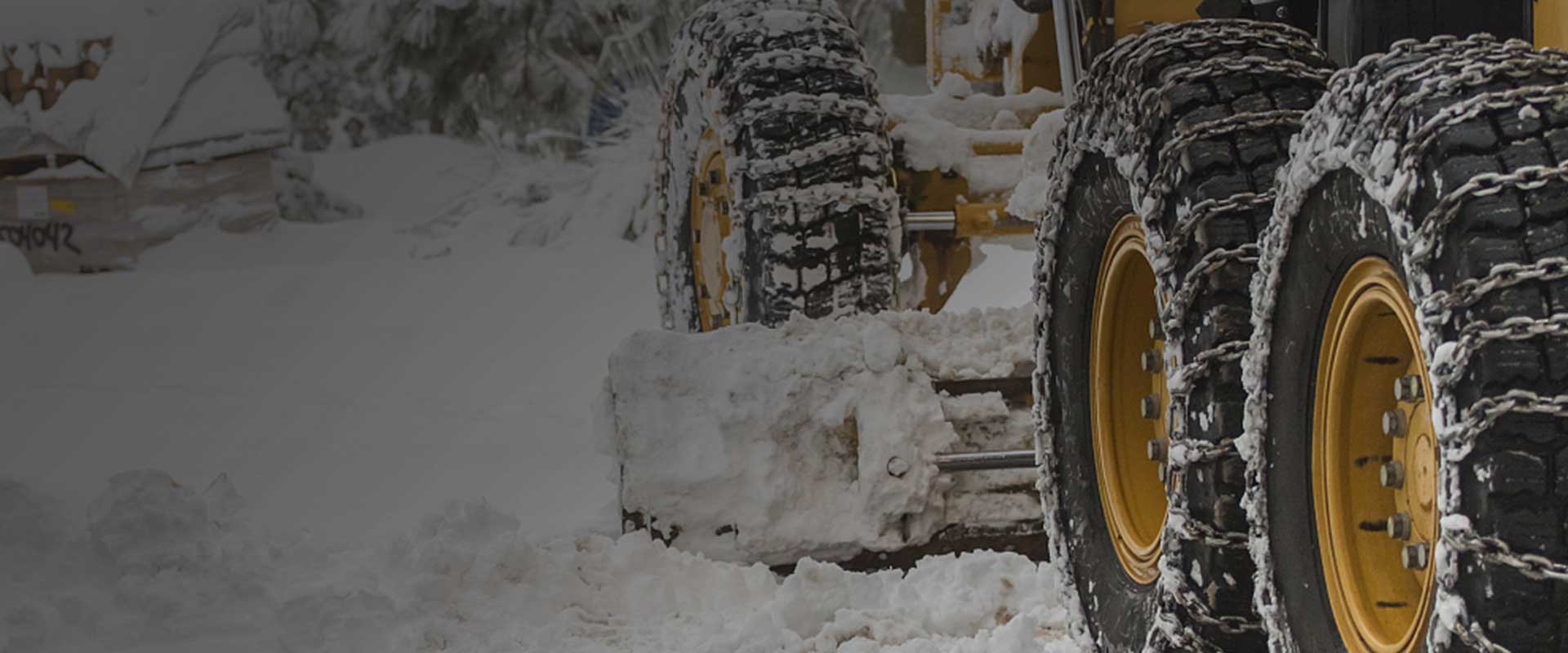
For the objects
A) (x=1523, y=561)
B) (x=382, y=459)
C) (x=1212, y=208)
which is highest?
(x=1212, y=208)

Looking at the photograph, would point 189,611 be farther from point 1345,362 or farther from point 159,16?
point 159,16

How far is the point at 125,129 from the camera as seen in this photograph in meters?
11.1

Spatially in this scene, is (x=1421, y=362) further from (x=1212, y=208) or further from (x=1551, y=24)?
(x=1551, y=24)

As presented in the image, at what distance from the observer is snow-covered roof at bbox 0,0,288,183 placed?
1103 cm

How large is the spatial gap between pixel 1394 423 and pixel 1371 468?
0.27 ft

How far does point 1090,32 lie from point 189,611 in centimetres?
233

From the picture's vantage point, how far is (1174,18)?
165 inches

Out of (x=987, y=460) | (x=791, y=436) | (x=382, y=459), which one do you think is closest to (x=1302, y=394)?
(x=987, y=460)

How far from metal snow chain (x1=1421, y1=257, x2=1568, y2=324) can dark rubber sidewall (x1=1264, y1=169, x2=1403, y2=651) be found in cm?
25

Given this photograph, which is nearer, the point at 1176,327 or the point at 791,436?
the point at 1176,327

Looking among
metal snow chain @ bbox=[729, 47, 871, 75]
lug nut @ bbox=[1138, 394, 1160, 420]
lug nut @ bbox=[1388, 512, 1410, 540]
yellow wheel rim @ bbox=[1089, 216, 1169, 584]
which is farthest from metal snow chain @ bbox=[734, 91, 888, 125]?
lug nut @ bbox=[1388, 512, 1410, 540]

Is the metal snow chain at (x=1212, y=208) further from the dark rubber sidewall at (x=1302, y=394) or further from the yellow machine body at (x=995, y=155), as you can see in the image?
the yellow machine body at (x=995, y=155)

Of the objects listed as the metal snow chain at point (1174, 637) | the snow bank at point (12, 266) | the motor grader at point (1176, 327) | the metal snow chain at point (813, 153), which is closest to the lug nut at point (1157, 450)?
the motor grader at point (1176, 327)

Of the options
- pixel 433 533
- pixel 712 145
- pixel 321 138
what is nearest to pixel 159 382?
pixel 321 138
